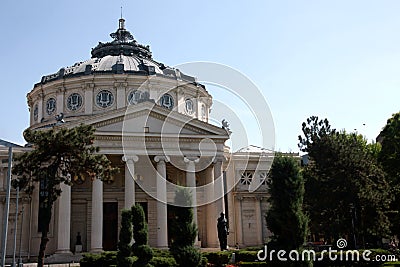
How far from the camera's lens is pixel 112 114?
4538 cm

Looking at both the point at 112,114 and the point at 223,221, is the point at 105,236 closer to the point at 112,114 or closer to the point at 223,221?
the point at 112,114

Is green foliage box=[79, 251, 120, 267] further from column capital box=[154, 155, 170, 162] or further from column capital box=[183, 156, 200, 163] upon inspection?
column capital box=[183, 156, 200, 163]

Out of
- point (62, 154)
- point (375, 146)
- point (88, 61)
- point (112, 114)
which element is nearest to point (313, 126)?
point (375, 146)

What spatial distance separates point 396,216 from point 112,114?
91.9ft

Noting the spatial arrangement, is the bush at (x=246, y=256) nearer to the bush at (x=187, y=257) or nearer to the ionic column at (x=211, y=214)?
the bush at (x=187, y=257)

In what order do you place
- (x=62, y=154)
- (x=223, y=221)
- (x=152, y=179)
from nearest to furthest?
(x=62, y=154) → (x=223, y=221) → (x=152, y=179)

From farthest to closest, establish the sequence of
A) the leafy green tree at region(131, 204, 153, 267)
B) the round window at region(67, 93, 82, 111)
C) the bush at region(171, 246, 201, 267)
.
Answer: the round window at region(67, 93, 82, 111), the leafy green tree at region(131, 204, 153, 267), the bush at region(171, 246, 201, 267)

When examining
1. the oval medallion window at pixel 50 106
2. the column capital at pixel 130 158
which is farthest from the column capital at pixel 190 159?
the oval medallion window at pixel 50 106

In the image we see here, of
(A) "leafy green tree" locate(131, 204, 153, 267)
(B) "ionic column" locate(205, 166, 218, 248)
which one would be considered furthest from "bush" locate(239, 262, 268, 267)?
(B) "ionic column" locate(205, 166, 218, 248)

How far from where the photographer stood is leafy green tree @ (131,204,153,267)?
90.4ft

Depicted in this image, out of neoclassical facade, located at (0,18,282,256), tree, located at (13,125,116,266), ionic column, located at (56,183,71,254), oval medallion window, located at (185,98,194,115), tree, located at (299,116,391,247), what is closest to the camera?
tree, located at (13,125,116,266)

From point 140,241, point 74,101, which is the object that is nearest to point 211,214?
point 140,241

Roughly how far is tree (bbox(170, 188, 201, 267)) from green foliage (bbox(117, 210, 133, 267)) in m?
4.28

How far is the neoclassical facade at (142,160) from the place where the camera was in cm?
4528
